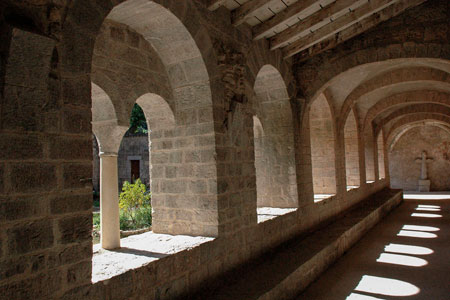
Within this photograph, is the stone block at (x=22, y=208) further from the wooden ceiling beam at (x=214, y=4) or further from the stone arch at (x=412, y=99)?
the stone arch at (x=412, y=99)

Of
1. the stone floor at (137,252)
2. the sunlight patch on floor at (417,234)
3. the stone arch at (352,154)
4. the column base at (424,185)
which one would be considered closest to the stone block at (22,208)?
the stone floor at (137,252)

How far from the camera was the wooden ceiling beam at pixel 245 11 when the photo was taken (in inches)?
140

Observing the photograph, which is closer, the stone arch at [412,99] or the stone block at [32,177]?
the stone block at [32,177]

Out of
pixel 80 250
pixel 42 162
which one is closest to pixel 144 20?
pixel 42 162

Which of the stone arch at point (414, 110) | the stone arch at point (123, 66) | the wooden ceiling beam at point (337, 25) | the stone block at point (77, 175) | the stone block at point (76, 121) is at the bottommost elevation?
the stone block at point (77, 175)

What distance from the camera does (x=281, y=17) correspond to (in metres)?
3.98

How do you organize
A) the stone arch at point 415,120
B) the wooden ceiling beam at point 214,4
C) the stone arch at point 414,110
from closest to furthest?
the wooden ceiling beam at point 214,4, the stone arch at point 414,110, the stone arch at point 415,120

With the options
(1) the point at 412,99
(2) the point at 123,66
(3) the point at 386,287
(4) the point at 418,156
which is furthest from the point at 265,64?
(4) the point at 418,156

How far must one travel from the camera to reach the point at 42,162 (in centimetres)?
180

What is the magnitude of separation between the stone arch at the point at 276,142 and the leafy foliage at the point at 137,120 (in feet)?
24.7

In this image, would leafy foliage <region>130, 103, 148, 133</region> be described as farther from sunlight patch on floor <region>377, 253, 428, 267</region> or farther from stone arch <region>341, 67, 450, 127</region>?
sunlight patch on floor <region>377, 253, 428, 267</region>

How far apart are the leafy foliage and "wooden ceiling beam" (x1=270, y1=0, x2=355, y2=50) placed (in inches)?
325

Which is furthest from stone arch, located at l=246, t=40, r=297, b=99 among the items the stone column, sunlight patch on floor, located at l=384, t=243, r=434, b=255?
sunlight patch on floor, located at l=384, t=243, r=434, b=255

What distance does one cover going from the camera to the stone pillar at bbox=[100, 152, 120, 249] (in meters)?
3.13
